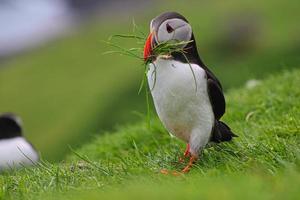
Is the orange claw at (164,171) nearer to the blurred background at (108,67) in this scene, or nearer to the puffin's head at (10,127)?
the puffin's head at (10,127)

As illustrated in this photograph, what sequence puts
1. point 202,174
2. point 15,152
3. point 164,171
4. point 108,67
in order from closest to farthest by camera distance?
point 202,174
point 164,171
point 15,152
point 108,67

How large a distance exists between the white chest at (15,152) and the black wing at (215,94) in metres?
3.50

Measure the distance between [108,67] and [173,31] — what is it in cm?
2244

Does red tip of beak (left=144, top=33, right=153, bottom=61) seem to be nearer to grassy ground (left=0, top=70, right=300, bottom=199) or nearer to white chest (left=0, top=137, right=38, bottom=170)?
grassy ground (left=0, top=70, right=300, bottom=199)

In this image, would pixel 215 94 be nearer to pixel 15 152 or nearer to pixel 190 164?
pixel 190 164

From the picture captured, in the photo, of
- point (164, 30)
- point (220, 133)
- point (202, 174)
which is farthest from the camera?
point (220, 133)

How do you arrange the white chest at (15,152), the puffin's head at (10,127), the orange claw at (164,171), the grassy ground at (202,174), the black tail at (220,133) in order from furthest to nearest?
the puffin's head at (10,127), the white chest at (15,152), the black tail at (220,133), the orange claw at (164,171), the grassy ground at (202,174)

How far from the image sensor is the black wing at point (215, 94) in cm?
533

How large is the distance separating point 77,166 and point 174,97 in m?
1.12

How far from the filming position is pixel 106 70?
2731 centimetres

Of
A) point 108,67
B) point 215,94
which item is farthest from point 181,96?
point 108,67

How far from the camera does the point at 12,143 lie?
9.13m

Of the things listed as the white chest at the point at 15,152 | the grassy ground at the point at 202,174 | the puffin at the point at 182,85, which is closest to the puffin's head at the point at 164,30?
A: the puffin at the point at 182,85

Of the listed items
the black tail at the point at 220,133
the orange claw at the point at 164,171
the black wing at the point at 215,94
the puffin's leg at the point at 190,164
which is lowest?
the puffin's leg at the point at 190,164
